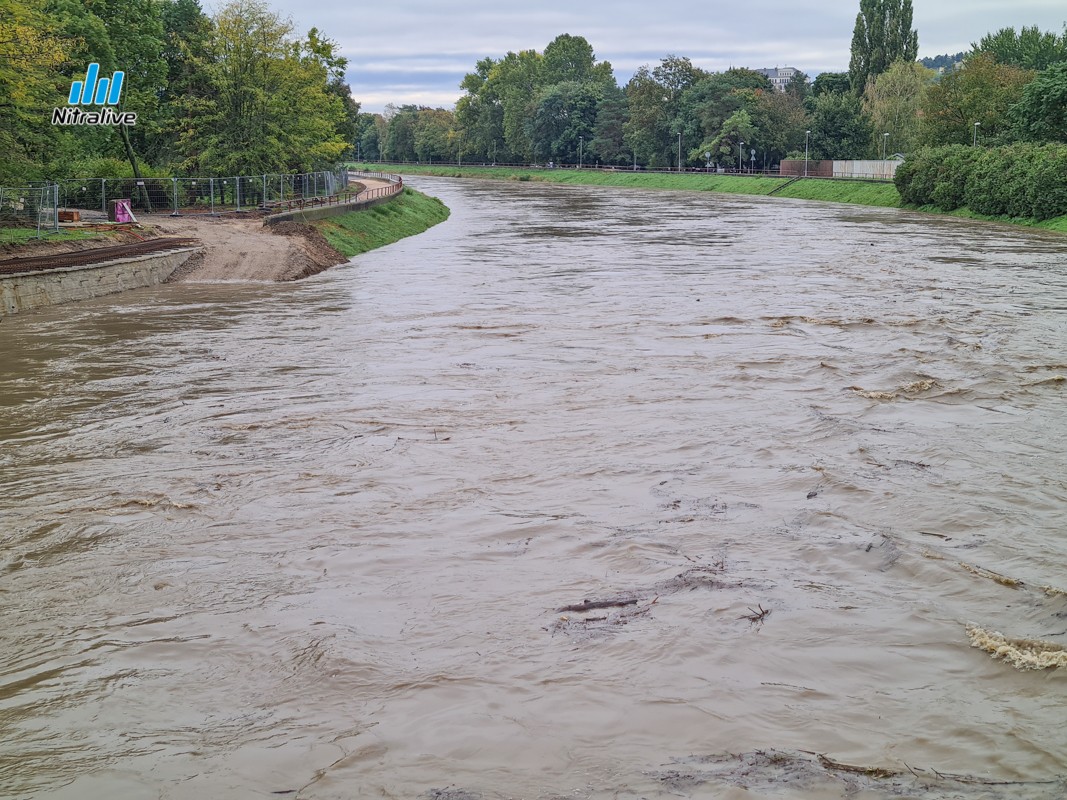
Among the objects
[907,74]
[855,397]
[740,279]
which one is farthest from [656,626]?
[907,74]

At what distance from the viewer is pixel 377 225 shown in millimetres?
48438

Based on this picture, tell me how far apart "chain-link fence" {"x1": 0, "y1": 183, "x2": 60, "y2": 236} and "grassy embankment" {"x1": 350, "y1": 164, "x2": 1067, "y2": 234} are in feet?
140

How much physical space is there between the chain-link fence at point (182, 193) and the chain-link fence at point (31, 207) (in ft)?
14.4

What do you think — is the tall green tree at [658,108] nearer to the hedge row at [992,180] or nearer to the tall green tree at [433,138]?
the tall green tree at [433,138]

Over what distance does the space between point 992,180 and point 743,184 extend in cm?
4349

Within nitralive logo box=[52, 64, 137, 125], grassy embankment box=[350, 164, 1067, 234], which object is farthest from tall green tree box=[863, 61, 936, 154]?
nitralive logo box=[52, 64, 137, 125]

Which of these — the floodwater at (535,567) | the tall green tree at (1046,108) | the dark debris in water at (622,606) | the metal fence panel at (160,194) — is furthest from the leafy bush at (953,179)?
the dark debris in water at (622,606)

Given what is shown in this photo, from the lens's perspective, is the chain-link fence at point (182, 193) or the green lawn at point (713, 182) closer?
the chain-link fence at point (182, 193)

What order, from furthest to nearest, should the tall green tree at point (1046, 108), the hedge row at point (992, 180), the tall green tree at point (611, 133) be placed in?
the tall green tree at point (611, 133), the tall green tree at point (1046, 108), the hedge row at point (992, 180)

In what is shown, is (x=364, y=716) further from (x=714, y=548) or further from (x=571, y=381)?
(x=571, y=381)

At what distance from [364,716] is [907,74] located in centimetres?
10825

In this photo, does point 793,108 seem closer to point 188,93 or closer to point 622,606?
point 188,93

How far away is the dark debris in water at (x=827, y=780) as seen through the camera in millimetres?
6121

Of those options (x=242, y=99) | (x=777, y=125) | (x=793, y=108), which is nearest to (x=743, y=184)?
(x=777, y=125)
